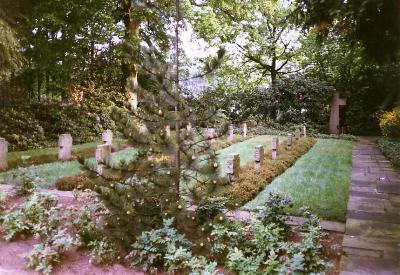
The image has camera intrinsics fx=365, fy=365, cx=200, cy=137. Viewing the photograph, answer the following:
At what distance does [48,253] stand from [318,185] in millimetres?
5905

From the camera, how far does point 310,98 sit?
23.8m

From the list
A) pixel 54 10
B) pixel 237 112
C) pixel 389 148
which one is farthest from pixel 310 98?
pixel 54 10

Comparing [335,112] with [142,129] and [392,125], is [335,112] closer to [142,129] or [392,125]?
[392,125]

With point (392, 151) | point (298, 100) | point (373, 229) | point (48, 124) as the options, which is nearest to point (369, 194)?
point (373, 229)

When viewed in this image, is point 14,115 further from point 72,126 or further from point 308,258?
point 308,258

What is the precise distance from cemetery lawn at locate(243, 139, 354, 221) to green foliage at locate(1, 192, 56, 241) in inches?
135

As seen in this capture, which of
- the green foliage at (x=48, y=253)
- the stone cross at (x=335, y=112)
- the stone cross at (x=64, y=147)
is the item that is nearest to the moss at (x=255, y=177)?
the green foliage at (x=48, y=253)

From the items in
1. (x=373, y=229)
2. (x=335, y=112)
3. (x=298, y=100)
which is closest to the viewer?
(x=373, y=229)

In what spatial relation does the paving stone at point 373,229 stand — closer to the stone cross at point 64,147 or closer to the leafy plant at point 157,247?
the leafy plant at point 157,247

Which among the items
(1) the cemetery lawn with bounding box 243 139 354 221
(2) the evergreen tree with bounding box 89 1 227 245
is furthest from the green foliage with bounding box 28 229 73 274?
(1) the cemetery lawn with bounding box 243 139 354 221

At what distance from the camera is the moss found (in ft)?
23.4

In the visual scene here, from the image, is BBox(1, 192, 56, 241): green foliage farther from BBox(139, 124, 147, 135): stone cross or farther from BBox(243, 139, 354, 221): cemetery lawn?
BBox(243, 139, 354, 221): cemetery lawn

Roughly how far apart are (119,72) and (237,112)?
9.26m

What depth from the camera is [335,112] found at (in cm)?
2342
